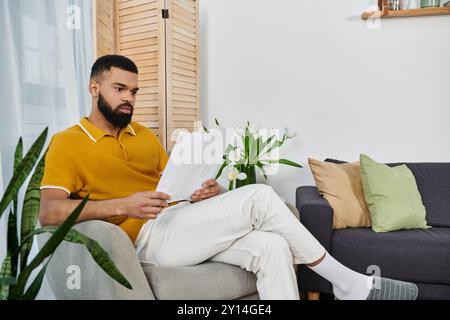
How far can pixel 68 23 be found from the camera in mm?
1920

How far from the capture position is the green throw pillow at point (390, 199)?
170 centimetres

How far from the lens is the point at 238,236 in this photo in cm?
124

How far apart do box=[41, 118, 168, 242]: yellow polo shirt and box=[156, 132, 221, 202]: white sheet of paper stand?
0.24 metres

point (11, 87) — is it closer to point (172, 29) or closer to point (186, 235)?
point (172, 29)

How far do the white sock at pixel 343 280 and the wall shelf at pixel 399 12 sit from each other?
62.8 inches

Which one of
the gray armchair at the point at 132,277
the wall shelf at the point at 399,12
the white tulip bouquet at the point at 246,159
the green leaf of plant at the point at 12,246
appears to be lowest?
the gray armchair at the point at 132,277

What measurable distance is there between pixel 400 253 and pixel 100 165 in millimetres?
1236

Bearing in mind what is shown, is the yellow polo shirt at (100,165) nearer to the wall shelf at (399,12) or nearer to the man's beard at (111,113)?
the man's beard at (111,113)

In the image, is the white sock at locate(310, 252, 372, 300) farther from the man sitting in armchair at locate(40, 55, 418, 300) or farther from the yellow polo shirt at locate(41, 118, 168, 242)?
the yellow polo shirt at locate(41, 118, 168, 242)

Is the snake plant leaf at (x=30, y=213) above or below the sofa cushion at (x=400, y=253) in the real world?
above

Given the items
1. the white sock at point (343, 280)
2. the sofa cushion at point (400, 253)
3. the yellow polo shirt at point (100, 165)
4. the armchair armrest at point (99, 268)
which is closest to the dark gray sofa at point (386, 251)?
the sofa cushion at point (400, 253)

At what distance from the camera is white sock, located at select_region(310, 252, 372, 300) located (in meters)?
1.27
